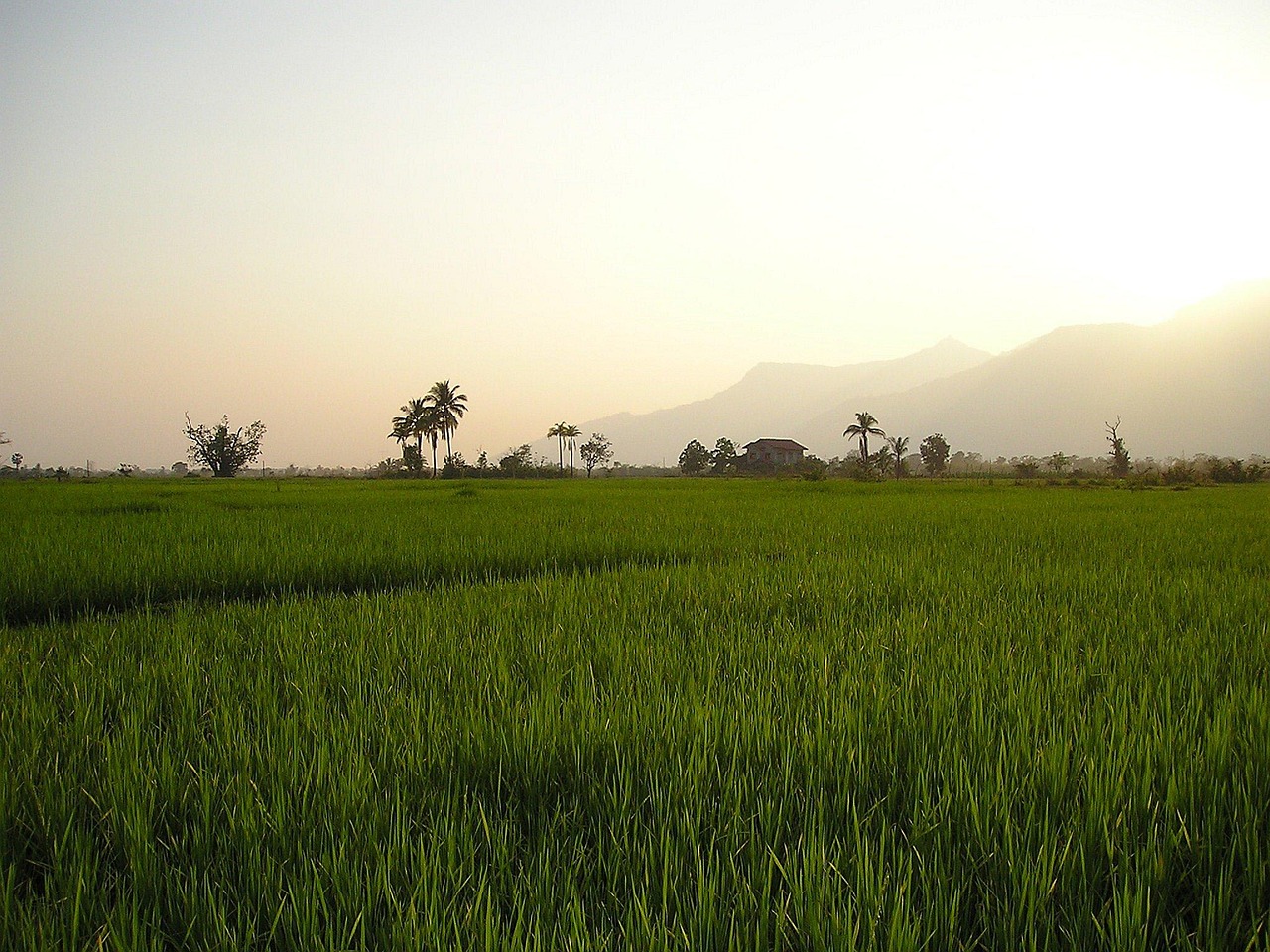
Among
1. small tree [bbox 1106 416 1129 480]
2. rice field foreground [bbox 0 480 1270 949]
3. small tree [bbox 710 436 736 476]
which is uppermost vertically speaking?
small tree [bbox 710 436 736 476]

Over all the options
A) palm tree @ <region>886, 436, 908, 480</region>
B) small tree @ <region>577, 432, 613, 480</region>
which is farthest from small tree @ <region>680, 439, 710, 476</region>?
small tree @ <region>577, 432, 613, 480</region>

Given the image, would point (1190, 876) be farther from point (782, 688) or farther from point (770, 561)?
point (770, 561)

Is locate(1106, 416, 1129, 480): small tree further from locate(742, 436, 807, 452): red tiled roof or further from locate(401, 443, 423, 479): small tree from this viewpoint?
locate(401, 443, 423, 479): small tree

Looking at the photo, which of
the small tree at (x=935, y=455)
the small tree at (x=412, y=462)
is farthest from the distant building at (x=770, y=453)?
the small tree at (x=412, y=462)

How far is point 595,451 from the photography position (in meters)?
88.6

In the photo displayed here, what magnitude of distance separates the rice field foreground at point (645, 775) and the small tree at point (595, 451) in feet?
276

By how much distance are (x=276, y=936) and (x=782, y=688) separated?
1502 millimetres

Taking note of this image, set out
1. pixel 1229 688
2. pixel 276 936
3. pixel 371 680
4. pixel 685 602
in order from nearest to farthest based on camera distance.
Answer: pixel 276 936
pixel 1229 688
pixel 371 680
pixel 685 602

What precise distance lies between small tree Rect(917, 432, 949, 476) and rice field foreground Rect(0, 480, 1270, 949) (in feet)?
238

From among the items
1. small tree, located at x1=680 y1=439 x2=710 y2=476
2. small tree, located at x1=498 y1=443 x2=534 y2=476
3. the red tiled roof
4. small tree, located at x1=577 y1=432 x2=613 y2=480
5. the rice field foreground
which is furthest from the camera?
small tree, located at x1=577 y1=432 x2=613 y2=480

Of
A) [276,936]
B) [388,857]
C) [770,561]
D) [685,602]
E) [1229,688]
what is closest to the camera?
[276,936]

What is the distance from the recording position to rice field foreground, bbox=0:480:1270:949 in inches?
39.8

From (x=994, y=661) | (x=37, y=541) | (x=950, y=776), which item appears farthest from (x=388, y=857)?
(x=37, y=541)

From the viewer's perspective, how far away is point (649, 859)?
1.14 meters
